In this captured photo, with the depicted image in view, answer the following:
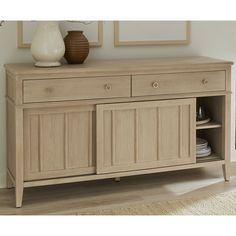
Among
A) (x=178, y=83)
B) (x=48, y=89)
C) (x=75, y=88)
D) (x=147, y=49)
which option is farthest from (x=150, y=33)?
(x=48, y=89)

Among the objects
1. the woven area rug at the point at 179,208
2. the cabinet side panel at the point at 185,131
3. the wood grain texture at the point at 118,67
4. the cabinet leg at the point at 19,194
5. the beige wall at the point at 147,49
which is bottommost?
the woven area rug at the point at 179,208

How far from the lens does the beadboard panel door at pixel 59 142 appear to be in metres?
2.56

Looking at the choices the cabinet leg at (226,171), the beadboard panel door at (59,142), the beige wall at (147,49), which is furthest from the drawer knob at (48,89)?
the cabinet leg at (226,171)

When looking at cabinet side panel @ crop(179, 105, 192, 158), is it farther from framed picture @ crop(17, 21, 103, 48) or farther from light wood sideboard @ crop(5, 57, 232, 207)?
framed picture @ crop(17, 21, 103, 48)

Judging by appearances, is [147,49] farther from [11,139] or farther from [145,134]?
[11,139]

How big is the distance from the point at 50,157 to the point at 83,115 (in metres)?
0.31

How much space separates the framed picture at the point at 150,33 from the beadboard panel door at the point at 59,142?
2.29 ft

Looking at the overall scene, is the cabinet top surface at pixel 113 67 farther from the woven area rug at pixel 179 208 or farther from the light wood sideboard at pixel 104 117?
the woven area rug at pixel 179 208

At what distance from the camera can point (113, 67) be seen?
8.72ft

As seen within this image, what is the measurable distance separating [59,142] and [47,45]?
0.56 metres

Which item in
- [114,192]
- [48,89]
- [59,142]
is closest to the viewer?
[48,89]

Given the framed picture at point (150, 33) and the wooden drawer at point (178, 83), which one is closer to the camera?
→ the wooden drawer at point (178, 83)
